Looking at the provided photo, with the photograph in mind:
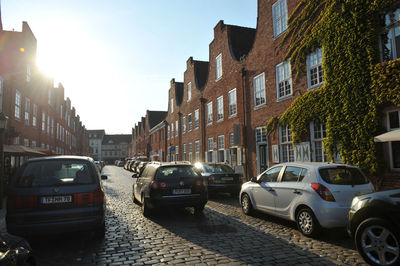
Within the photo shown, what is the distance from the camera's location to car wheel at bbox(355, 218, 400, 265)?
146 inches

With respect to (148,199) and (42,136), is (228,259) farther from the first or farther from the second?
(42,136)

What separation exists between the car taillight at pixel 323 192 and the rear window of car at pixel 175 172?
3.54m

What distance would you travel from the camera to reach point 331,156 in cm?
1080

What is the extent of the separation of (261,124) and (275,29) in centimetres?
541

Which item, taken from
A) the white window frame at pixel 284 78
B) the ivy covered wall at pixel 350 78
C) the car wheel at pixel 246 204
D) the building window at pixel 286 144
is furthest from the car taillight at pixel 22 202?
the white window frame at pixel 284 78

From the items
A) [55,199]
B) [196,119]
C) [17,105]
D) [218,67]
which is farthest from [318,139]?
[17,105]

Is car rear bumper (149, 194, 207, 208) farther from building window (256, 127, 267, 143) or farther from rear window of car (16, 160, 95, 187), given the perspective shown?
building window (256, 127, 267, 143)

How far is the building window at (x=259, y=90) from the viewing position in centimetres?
1634

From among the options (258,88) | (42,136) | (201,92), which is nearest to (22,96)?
(42,136)

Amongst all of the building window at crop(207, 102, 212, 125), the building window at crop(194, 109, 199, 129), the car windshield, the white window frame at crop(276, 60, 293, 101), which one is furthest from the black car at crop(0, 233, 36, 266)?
the building window at crop(194, 109, 199, 129)

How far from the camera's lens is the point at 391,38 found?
9070mm

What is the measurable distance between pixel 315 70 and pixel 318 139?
3.15m

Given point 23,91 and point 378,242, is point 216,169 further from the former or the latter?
point 23,91

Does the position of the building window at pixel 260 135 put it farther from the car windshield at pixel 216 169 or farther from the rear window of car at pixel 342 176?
the rear window of car at pixel 342 176
